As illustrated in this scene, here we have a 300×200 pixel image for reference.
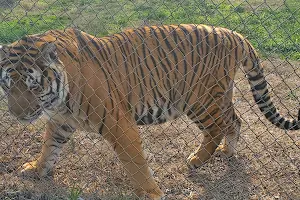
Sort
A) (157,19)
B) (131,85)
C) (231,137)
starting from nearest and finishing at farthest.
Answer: (131,85) → (231,137) → (157,19)

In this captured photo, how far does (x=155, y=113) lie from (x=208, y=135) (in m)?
0.45

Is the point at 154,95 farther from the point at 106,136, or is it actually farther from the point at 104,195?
the point at 104,195

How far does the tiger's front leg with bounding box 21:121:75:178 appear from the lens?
350cm

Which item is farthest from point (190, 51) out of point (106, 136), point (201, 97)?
point (106, 136)

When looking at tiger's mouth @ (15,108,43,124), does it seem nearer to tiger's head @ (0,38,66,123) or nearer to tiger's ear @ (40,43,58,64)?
tiger's head @ (0,38,66,123)

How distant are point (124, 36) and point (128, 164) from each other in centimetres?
96

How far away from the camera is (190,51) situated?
3.51 m

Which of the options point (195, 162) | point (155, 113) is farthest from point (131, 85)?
point (195, 162)

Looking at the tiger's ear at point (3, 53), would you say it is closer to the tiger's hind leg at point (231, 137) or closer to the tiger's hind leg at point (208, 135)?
the tiger's hind leg at point (208, 135)

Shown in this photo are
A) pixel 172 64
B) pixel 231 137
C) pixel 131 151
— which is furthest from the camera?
pixel 231 137

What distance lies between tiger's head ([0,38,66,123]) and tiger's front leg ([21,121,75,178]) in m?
0.44

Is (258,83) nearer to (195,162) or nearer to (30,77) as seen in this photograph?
(195,162)

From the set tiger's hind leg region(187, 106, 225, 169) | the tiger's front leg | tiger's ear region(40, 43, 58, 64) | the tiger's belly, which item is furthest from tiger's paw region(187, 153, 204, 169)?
tiger's ear region(40, 43, 58, 64)

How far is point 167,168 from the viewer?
3.62m
